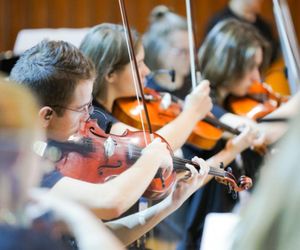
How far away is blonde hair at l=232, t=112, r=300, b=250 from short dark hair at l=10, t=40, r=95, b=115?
1.46ft

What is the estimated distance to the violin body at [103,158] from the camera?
1.02 metres

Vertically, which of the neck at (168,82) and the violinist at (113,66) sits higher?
the violinist at (113,66)

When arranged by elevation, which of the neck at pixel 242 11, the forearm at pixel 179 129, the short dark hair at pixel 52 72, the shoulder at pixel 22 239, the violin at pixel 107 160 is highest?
the short dark hair at pixel 52 72

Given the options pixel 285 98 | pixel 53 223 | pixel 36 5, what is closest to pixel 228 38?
pixel 285 98

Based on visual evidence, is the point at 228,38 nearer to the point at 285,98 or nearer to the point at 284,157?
the point at 285,98

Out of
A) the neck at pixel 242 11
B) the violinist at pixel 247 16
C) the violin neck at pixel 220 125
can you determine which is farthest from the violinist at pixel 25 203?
the neck at pixel 242 11

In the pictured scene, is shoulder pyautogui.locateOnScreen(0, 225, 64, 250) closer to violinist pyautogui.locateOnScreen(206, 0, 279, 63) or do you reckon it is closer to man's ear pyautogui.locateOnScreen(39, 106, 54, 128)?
man's ear pyautogui.locateOnScreen(39, 106, 54, 128)

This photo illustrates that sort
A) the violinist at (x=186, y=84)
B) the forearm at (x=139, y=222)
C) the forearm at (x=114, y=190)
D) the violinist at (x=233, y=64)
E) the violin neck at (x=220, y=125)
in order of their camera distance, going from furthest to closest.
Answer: the violinist at (x=233, y=64) → the violin neck at (x=220, y=125) → the violinist at (x=186, y=84) → the forearm at (x=139, y=222) → the forearm at (x=114, y=190)

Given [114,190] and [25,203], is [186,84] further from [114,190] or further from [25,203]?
[25,203]

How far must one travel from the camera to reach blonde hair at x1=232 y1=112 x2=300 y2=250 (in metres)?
0.66

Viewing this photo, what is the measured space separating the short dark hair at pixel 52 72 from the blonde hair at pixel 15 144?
0.81ft

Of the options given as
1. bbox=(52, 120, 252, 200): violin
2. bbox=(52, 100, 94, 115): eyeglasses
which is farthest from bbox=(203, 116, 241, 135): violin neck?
bbox=(52, 100, 94, 115): eyeglasses

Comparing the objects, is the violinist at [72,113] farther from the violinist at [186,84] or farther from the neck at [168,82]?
the neck at [168,82]

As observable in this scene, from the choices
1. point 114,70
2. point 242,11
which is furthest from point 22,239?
point 242,11
